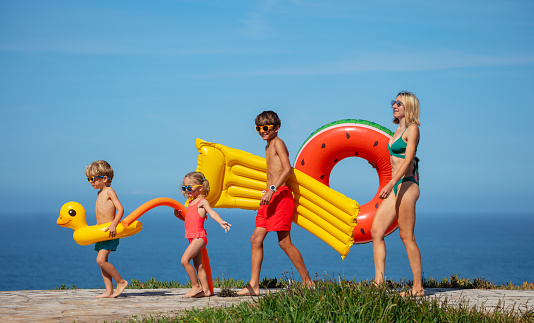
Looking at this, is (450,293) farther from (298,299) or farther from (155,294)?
(155,294)

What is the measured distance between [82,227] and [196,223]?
1.39 metres

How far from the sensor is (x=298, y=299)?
5238 millimetres

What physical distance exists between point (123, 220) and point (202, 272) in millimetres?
1095

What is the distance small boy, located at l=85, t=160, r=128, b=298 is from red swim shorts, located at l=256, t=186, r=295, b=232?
5.36ft

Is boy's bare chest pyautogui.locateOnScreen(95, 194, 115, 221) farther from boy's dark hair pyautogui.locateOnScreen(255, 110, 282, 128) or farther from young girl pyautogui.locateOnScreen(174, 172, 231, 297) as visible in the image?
boy's dark hair pyautogui.locateOnScreen(255, 110, 282, 128)

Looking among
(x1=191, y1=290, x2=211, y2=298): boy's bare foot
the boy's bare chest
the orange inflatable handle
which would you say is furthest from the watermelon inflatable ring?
the boy's bare chest

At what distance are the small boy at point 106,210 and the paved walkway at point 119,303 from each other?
0.68 ft

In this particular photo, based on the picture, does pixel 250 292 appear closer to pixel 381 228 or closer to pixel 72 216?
pixel 381 228

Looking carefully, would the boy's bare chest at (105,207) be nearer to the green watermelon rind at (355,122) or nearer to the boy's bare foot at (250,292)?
the boy's bare foot at (250,292)

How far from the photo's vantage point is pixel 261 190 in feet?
25.1

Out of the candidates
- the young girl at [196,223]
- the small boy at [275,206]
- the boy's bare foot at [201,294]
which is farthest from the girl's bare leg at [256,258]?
the young girl at [196,223]

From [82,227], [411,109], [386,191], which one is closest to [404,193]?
[386,191]

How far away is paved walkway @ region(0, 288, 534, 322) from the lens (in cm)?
579

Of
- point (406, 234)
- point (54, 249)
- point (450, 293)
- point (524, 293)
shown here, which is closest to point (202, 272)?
point (406, 234)
